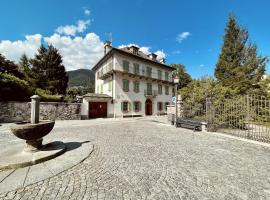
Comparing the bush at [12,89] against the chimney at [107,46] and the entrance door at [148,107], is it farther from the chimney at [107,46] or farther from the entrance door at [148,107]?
the entrance door at [148,107]

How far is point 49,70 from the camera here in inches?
1152

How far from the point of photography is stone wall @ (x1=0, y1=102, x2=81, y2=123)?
12859 mm

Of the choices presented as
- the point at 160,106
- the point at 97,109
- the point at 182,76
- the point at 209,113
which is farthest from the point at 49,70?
the point at 182,76

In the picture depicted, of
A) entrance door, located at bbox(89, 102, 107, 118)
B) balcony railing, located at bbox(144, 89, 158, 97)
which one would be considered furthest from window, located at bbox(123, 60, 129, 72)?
entrance door, located at bbox(89, 102, 107, 118)

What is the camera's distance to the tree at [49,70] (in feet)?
93.9

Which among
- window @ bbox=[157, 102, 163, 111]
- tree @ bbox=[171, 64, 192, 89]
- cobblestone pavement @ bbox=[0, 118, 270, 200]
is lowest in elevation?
cobblestone pavement @ bbox=[0, 118, 270, 200]

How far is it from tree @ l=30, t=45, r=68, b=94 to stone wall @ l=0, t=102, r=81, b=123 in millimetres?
15849

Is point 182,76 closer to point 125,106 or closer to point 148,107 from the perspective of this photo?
point 148,107

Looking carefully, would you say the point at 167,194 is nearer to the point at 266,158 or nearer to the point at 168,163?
the point at 168,163

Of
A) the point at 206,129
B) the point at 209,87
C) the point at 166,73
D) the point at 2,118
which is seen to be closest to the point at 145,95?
the point at 166,73

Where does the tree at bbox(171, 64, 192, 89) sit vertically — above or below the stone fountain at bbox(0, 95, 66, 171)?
above

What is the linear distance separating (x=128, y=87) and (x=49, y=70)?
1958cm

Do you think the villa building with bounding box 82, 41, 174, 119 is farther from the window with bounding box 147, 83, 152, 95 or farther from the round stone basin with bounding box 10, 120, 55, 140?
the round stone basin with bounding box 10, 120, 55, 140

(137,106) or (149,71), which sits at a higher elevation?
(149,71)
